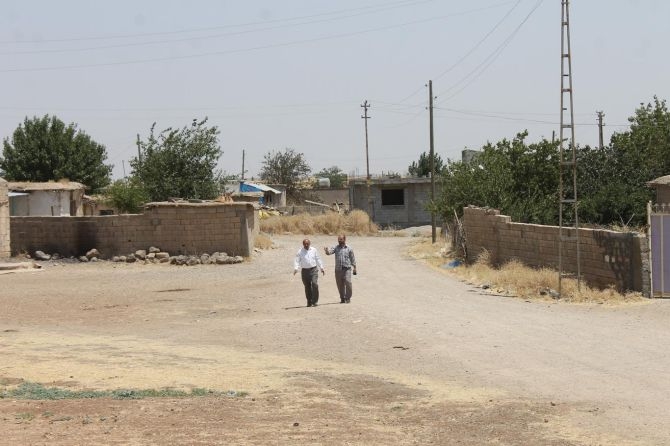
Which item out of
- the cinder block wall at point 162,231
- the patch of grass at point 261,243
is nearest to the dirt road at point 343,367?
the cinder block wall at point 162,231

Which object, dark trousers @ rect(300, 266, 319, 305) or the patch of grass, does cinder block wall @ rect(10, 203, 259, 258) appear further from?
dark trousers @ rect(300, 266, 319, 305)

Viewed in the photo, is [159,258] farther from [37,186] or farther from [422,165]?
[422,165]

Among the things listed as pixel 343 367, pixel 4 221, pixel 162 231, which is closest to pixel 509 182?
pixel 162 231

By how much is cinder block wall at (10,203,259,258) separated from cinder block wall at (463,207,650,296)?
30.5 ft

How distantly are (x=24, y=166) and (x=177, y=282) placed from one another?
38.2 metres

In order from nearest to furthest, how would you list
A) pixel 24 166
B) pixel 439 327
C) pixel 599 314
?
pixel 439 327 → pixel 599 314 → pixel 24 166

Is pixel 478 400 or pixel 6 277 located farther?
pixel 6 277

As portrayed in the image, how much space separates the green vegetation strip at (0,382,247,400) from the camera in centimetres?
1065

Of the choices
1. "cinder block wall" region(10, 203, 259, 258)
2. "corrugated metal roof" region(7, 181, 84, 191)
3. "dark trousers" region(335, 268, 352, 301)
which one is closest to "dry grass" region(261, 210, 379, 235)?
"corrugated metal roof" region(7, 181, 84, 191)

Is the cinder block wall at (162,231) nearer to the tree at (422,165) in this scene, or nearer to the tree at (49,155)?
the tree at (49,155)

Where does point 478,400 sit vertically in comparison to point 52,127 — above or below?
below

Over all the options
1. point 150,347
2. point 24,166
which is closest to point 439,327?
point 150,347

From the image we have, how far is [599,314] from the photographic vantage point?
18.1 m

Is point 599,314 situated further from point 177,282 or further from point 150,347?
point 177,282
